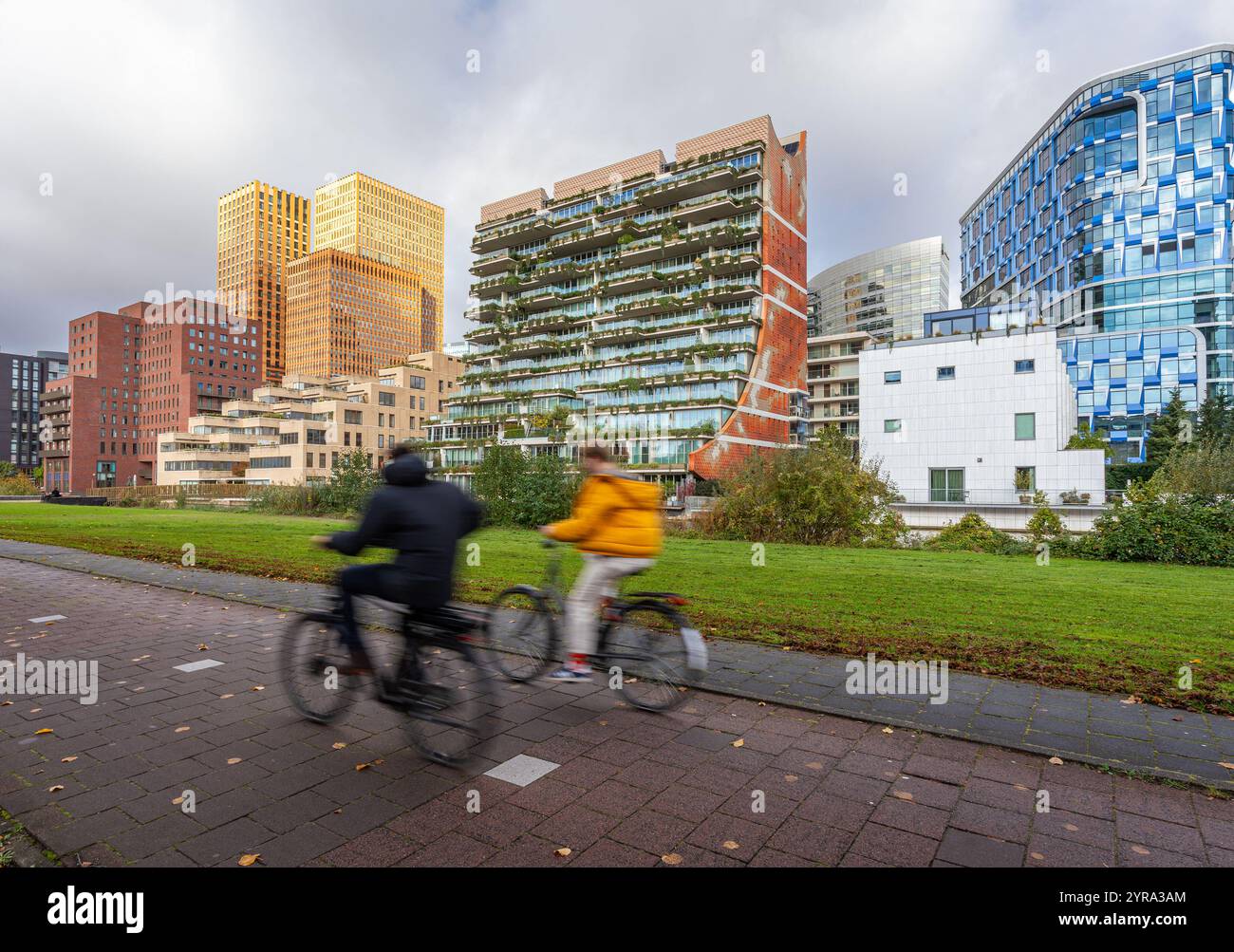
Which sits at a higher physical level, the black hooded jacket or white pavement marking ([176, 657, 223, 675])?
the black hooded jacket

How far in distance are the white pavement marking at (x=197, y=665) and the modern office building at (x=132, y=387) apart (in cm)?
14532

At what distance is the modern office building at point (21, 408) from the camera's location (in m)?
155

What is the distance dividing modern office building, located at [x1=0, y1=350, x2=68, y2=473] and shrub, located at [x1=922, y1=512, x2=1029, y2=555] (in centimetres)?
19312

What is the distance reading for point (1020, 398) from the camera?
3931 cm

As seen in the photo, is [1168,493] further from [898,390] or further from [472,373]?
[472,373]

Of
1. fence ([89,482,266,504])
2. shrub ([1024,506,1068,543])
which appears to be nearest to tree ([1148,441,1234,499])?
shrub ([1024,506,1068,543])

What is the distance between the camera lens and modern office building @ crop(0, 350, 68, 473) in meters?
155

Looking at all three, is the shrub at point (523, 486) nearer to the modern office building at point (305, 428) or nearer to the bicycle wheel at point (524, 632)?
the bicycle wheel at point (524, 632)

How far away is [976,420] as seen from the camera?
40500 mm

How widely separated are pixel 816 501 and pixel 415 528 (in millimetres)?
18272

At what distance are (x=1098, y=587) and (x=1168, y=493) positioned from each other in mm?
8936

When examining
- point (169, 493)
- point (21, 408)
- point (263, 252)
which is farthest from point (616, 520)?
point (21, 408)

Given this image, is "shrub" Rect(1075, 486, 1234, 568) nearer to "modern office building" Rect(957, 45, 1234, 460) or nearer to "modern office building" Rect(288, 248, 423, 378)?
"modern office building" Rect(957, 45, 1234, 460)
